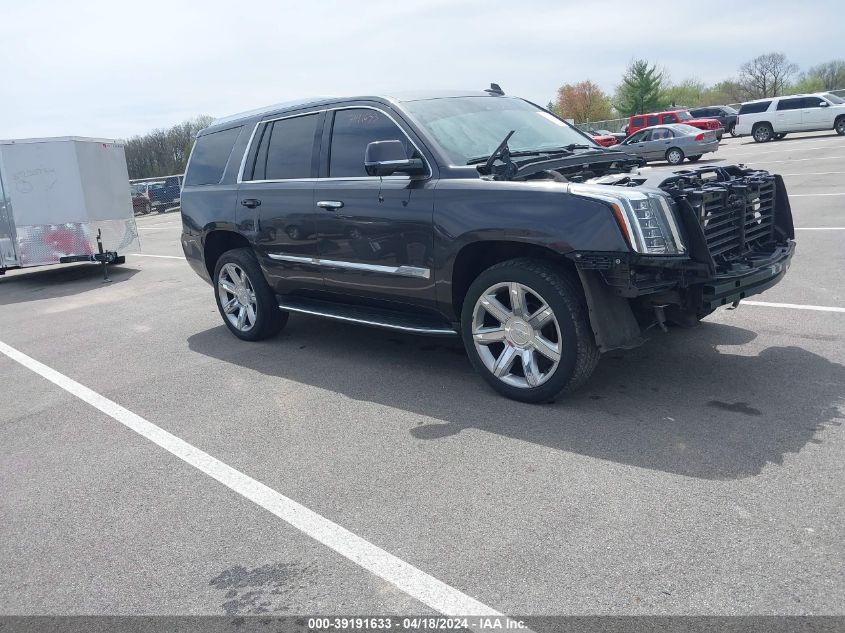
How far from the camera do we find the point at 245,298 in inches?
276

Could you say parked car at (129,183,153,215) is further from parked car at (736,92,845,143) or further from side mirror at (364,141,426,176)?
side mirror at (364,141,426,176)

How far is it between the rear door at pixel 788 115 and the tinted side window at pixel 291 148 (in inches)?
1212

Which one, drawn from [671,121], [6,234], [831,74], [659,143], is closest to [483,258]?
[6,234]

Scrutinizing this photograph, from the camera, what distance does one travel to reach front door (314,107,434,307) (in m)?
5.10

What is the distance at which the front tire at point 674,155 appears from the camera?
26172 mm

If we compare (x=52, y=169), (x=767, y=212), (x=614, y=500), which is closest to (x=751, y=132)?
(x=52, y=169)

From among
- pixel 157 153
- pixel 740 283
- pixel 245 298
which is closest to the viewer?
pixel 740 283

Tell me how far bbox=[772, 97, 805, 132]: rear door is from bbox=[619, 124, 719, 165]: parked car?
7.06m

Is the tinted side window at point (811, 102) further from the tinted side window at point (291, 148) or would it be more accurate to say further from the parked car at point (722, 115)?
the tinted side window at point (291, 148)

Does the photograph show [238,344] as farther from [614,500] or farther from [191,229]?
[614,500]

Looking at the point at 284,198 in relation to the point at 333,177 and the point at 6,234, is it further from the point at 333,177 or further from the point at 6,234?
the point at 6,234

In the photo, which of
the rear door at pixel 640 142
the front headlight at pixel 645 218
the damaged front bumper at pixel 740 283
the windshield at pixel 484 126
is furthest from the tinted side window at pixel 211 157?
the rear door at pixel 640 142

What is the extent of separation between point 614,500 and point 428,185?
2469mm

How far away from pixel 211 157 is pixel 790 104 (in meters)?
31.0
